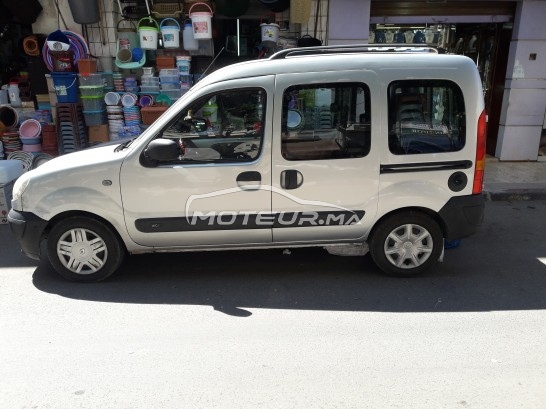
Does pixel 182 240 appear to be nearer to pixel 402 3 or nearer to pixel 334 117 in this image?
pixel 334 117

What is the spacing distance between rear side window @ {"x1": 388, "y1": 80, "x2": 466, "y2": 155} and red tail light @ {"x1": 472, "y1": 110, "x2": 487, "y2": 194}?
5.5 inches

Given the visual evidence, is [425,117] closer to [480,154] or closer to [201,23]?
[480,154]

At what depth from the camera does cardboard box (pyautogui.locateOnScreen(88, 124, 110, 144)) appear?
8.02 meters

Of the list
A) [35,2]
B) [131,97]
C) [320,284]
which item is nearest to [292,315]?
[320,284]

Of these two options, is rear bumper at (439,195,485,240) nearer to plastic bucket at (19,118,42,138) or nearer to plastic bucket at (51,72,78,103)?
plastic bucket at (51,72,78,103)

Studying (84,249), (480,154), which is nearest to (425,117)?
(480,154)

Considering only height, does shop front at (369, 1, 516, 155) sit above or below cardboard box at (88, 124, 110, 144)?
above

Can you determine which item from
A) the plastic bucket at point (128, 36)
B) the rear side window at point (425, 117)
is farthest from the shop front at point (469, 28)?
the plastic bucket at point (128, 36)

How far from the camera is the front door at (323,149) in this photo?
13.3 ft

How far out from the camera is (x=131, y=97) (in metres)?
7.85

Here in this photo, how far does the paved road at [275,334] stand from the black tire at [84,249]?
0.13 meters

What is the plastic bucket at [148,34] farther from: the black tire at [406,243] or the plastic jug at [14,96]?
the black tire at [406,243]

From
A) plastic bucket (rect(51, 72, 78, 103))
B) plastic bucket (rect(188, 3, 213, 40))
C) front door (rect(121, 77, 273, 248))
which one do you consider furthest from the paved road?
plastic bucket (rect(188, 3, 213, 40))

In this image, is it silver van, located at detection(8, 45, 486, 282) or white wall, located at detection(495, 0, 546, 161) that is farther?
white wall, located at detection(495, 0, 546, 161)
